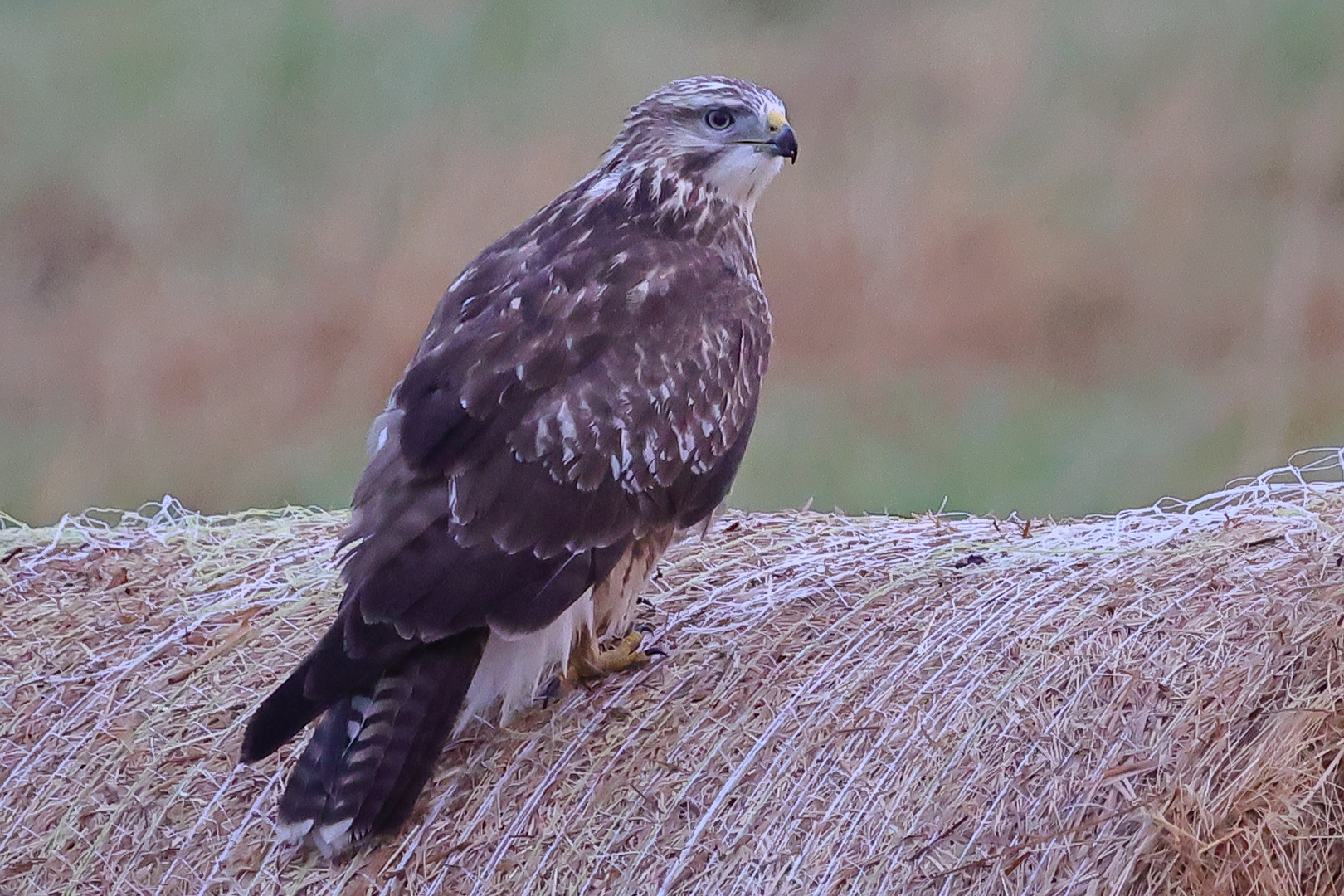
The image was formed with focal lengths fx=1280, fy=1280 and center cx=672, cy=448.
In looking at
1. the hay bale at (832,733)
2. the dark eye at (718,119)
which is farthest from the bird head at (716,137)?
the hay bale at (832,733)

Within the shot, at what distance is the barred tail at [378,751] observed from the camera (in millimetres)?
1772

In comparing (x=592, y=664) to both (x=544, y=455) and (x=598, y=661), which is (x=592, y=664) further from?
(x=544, y=455)

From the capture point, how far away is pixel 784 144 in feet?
7.10

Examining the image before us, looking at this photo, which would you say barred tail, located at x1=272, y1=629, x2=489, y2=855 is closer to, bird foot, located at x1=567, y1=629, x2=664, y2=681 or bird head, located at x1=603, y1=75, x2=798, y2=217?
bird foot, located at x1=567, y1=629, x2=664, y2=681

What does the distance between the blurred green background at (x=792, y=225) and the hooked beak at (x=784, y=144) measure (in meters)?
0.79

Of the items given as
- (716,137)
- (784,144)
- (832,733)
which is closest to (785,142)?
(784,144)

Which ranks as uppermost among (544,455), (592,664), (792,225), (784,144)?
(784,144)

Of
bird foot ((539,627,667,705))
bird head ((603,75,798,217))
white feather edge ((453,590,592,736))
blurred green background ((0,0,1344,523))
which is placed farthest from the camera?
blurred green background ((0,0,1344,523))

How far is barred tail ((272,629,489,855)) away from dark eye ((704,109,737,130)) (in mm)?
963

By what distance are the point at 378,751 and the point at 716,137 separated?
116 centimetres

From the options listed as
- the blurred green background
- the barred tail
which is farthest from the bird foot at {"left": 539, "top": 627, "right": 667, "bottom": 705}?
the blurred green background

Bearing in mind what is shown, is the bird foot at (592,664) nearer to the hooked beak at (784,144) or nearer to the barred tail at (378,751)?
the barred tail at (378,751)

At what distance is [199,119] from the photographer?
3.10m

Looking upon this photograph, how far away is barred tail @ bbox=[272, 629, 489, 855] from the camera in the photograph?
177 cm
